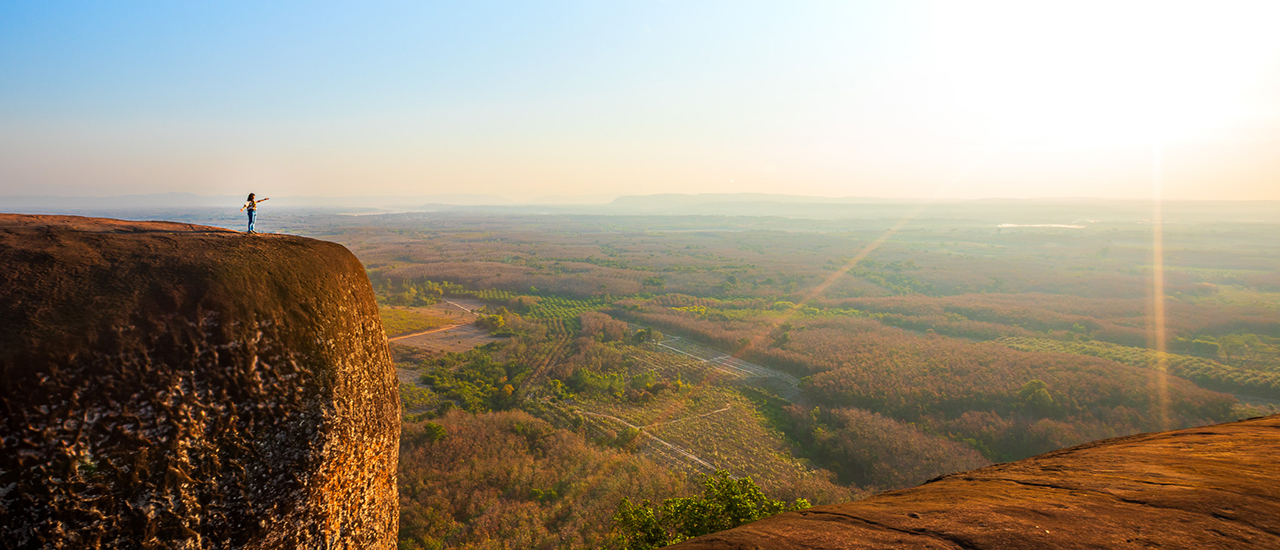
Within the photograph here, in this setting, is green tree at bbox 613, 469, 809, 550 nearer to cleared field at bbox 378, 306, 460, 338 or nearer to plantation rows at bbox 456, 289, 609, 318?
cleared field at bbox 378, 306, 460, 338

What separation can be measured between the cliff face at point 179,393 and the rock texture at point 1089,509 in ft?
20.1

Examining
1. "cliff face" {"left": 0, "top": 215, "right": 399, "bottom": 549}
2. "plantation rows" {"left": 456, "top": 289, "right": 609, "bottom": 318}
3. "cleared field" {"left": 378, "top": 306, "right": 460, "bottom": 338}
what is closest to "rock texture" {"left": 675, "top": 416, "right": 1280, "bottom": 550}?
"cliff face" {"left": 0, "top": 215, "right": 399, "bottom": 549}

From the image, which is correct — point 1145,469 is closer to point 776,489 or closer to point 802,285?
point 776,489

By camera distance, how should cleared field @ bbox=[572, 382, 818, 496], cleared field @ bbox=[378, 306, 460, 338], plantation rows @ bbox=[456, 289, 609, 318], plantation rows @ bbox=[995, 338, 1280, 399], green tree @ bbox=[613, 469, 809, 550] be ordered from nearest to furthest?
green tree @ bbox=[613, 469, 809, 550], cleared field @ bbox=[572, 382, 818, 496], plantation rows @ bbox=[995, 338, 1280, 399], cleared field @ bbox=[378, 306, 460, 338], plantation rows @ bbox=[456, 289, 609, 318]

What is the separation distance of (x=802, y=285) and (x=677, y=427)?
8110 centimetres

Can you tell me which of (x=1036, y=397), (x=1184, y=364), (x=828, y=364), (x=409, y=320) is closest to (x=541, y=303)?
(x=409, y=320)

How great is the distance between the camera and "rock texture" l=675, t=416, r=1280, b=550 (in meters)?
5.90

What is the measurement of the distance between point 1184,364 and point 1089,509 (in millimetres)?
72940

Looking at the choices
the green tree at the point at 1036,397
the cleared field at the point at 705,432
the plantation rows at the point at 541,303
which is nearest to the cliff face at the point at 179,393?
the cleared field at the point at 705,432

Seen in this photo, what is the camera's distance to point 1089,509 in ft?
22.2

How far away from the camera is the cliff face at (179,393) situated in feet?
20.9

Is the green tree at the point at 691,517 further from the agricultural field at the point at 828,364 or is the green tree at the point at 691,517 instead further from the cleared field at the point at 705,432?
the cleared field at the point at 705,432

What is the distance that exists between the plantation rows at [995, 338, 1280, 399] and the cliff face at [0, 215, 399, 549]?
244 feet

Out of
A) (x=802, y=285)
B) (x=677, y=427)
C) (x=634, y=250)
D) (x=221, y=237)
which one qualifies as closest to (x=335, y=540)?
(x=221, y=237)
